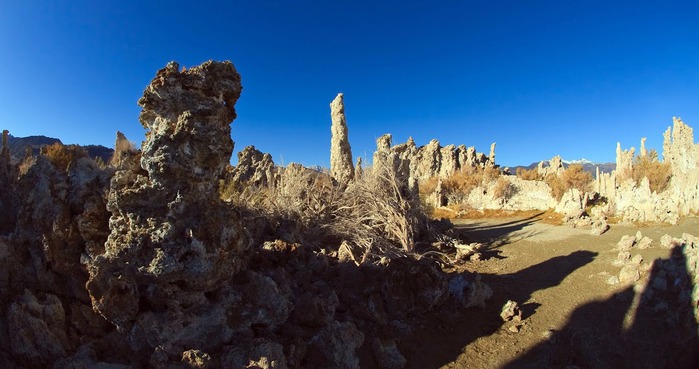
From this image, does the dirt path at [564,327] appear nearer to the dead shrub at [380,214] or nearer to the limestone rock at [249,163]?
the dead shrub at [380,214]

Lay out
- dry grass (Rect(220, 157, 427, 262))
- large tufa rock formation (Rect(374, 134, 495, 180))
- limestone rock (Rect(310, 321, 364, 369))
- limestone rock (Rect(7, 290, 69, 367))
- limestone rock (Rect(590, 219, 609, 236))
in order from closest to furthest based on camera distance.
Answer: limestone rock (Rect(7, 290, 69, 367))
limestone rock (Rect(310, 321, 364, 369))
dry grass (Rect(220, 157, 427, 262))
limestone rock (Rect(590, 219, 609, 236))
large tufa rock formation (Rect(374, 134, 495, 180))

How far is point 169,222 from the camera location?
260cm

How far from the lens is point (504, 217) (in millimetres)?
14734

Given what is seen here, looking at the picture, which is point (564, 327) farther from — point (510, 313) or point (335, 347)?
point (335, 347)

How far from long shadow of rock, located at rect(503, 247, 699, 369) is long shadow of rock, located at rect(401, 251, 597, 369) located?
491 millimetres

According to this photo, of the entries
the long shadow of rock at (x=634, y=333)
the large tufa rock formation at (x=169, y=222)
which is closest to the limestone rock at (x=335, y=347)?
the large tufa rock formation at (x=169, y=222)


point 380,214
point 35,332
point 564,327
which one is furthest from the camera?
point 380,214

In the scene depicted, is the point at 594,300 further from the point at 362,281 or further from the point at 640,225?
the point at 640,225

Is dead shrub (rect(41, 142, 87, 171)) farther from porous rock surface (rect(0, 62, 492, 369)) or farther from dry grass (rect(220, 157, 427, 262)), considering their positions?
dry grass (rect(220, 157, 427, 262))

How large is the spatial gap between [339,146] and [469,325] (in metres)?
6.78

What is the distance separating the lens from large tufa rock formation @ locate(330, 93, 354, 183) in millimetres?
10086

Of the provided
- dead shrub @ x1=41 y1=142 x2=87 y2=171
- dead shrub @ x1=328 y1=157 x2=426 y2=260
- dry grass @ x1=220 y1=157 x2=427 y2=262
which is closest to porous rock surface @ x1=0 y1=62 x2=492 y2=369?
dead shrub @ x1=41 y1=142 x2=87 y2=171

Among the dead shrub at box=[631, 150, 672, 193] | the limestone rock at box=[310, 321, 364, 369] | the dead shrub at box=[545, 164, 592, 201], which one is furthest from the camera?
the dead shrub at box=[545, 164, 592, 201]

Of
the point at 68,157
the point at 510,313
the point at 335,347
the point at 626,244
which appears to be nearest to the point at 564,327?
the point at 510,313
